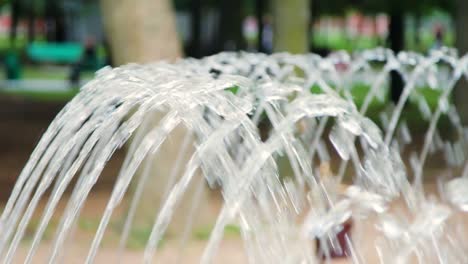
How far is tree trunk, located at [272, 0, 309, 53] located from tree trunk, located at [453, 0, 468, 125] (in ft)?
8.60

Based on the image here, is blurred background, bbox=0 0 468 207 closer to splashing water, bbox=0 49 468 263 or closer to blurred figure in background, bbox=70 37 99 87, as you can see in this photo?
blurred figure in background, bbox=70 37 99 87

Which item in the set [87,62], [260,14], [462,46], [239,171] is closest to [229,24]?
[260,14]

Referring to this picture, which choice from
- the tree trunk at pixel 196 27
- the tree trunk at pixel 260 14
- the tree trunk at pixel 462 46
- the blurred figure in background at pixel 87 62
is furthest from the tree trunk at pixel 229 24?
the tree trunk at pixel 462 46

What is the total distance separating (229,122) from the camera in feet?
16.6

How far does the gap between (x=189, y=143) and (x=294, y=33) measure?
2.86m

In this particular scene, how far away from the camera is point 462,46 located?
13586 mm

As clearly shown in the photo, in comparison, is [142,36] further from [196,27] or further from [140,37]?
[196,27]

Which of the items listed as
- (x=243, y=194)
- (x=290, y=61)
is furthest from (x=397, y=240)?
(x=290, y=61)

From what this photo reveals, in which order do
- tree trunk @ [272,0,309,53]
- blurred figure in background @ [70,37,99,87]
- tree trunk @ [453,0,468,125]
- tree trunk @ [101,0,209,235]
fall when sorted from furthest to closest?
blurred figure in background @ [70,37,99,87], tree trunk @ [453,0,468,125], tree trunk @ [272,0,309,53], tree trunk @ [101,0,209,235]

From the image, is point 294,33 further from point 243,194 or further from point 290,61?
point 243,194

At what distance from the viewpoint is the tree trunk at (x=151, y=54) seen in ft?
29.3

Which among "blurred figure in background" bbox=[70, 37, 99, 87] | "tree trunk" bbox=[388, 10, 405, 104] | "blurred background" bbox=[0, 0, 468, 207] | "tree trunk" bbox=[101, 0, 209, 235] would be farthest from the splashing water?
"blurred figure in background" bbox=[70, 37, 99, 87]

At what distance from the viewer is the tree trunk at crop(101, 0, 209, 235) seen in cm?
892

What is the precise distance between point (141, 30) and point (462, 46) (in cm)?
593
